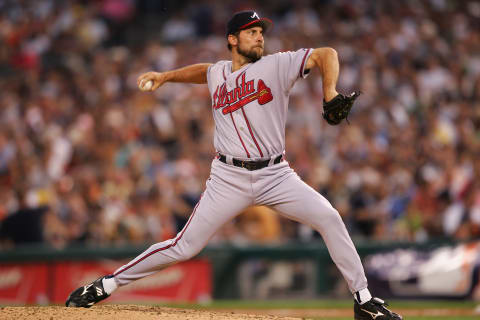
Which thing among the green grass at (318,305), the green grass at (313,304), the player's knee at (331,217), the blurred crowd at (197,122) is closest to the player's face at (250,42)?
the player's knee at (331,217)

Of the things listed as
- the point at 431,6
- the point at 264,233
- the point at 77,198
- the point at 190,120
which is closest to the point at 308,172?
the point at 264,233

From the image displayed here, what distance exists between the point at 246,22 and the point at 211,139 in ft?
23.1

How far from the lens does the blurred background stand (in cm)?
1034

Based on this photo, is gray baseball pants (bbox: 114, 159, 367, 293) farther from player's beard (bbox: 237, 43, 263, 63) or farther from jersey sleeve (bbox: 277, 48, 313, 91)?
player's beard (bbox: 237, 43, 263, 63)

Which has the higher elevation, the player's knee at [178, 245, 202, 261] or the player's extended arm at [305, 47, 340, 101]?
the player's extended arm at [305, 47, 340, 101]

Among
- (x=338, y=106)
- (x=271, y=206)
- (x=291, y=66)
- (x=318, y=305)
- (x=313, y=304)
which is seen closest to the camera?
(x=338, y=106)

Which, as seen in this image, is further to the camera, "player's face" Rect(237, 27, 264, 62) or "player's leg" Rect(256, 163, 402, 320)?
"player's face" Rect(237, 27, 264, 62)

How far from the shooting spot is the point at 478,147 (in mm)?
12305

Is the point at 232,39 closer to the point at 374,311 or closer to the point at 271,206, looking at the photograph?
the point at 271,206

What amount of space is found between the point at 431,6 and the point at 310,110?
176 inches

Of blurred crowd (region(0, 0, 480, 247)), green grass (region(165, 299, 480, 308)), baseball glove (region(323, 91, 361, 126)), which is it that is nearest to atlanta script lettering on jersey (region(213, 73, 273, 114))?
baseball glove (region(323, 91, 361, 126))

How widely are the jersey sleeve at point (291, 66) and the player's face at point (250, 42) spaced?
187 millimetres

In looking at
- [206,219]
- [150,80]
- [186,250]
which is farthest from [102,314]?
[150,80]

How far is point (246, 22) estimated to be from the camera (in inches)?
211
